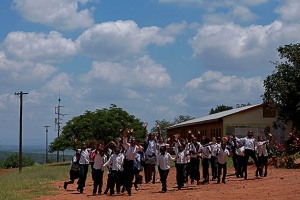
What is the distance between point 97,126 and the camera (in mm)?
58312

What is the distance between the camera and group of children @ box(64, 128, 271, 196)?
19.2 meters

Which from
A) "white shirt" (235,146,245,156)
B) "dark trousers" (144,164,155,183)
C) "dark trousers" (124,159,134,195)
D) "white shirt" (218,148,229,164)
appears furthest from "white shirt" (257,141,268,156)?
"dark trousers" (124,159,134,195)

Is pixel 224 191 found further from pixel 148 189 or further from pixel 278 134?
pixel 278 134

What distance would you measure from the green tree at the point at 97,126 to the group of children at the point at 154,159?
34.3m

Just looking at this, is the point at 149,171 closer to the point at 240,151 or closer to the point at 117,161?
the point at 240,151

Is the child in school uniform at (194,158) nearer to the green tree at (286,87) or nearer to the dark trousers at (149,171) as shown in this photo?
the dark trousers at (149,171)

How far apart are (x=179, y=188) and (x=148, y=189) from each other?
1400mm

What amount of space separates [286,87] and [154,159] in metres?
19.6

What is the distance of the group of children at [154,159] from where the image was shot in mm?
19172

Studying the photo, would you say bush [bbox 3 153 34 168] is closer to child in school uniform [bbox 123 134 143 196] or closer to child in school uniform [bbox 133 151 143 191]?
child in school uniform [bbox 133 151 143 191]

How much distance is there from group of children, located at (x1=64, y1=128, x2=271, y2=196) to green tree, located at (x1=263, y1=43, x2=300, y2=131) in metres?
16.3

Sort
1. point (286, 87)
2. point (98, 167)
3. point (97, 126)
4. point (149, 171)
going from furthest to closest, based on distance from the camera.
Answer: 1. point (97, 126)
2. point (286, 87)
3. point (149, 171)
4. point (98, 167)

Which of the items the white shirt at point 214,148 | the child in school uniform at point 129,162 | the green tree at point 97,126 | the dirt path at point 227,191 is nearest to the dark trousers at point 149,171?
the dirt path at point 227,191

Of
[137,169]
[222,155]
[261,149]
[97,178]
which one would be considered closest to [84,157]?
[97,178]
